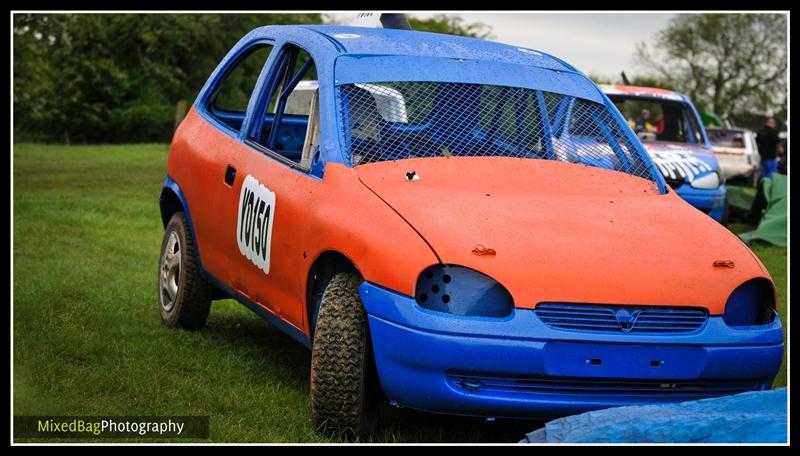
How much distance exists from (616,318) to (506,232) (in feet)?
1.71

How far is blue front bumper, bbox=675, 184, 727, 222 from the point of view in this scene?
13.9 meters

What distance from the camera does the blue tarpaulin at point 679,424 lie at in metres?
4.80

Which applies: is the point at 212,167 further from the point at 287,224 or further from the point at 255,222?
the point at 287,224

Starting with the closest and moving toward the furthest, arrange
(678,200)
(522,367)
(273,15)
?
(522,367) < (678,200) < (273,15)

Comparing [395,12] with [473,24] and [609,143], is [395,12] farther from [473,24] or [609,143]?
[473,24]

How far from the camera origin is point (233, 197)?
273 inches

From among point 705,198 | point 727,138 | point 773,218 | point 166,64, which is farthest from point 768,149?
point 166,64

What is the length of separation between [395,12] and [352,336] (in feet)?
11.6

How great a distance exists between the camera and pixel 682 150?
14812 mm

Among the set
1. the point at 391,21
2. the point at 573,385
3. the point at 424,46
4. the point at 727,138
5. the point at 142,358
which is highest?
the point at 424,46

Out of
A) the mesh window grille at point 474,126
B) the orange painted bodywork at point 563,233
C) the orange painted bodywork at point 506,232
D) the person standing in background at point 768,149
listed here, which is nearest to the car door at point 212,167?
the orange painted bodywork at point 506,232

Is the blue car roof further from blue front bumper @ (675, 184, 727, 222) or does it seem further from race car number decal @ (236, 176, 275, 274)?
blue front bumper @ (675, 184, 727, 222)

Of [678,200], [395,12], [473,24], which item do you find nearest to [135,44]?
[473,24]
